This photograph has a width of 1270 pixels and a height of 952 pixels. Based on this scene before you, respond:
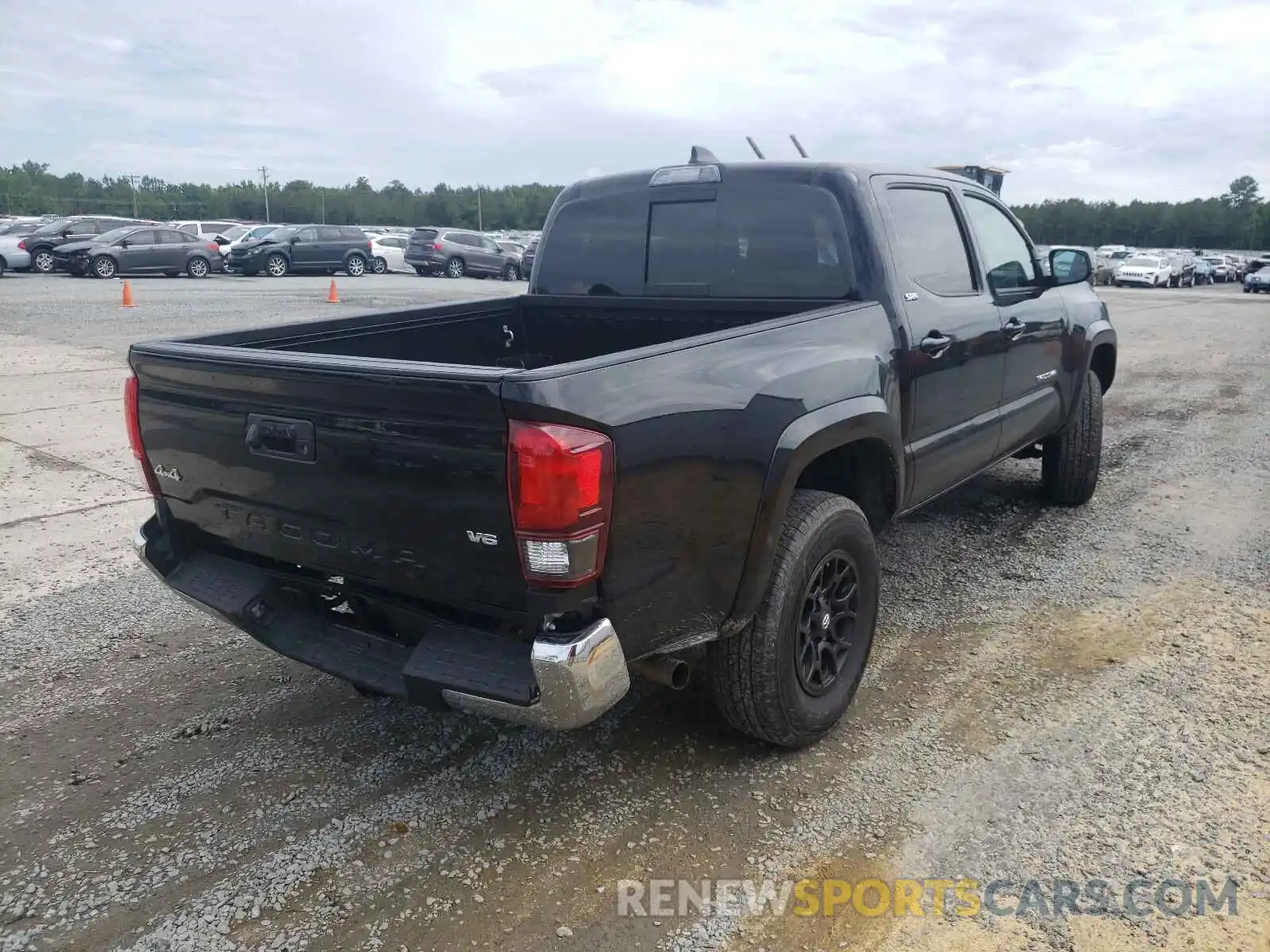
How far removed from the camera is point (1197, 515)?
233 inches

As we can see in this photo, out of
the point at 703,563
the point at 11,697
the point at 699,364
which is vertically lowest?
the point at 11,697

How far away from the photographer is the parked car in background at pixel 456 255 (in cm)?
3089

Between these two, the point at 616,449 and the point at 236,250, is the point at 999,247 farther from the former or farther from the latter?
the point at 236,250

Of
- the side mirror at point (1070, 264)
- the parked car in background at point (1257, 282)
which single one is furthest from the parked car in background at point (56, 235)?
the parked car in background at point (1257, 282)

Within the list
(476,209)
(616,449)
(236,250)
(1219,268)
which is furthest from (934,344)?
(476,209)

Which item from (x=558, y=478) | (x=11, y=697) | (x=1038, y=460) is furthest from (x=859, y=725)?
(x=1038, y=460)

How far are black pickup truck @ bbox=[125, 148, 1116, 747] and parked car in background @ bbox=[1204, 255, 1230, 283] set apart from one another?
5319cm

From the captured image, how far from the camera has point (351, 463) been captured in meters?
2.63

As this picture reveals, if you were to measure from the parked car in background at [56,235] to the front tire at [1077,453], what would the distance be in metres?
26.6

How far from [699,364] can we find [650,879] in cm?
144

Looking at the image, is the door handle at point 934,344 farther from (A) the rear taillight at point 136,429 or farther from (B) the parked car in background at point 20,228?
(B) the parked car in background at point 20,228

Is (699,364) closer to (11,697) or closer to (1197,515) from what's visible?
(11,697)

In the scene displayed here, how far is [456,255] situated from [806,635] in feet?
97.1

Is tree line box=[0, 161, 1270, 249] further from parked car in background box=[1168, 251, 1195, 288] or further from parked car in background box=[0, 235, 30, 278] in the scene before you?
parked car in background box=[0, 235, 30, 278]
